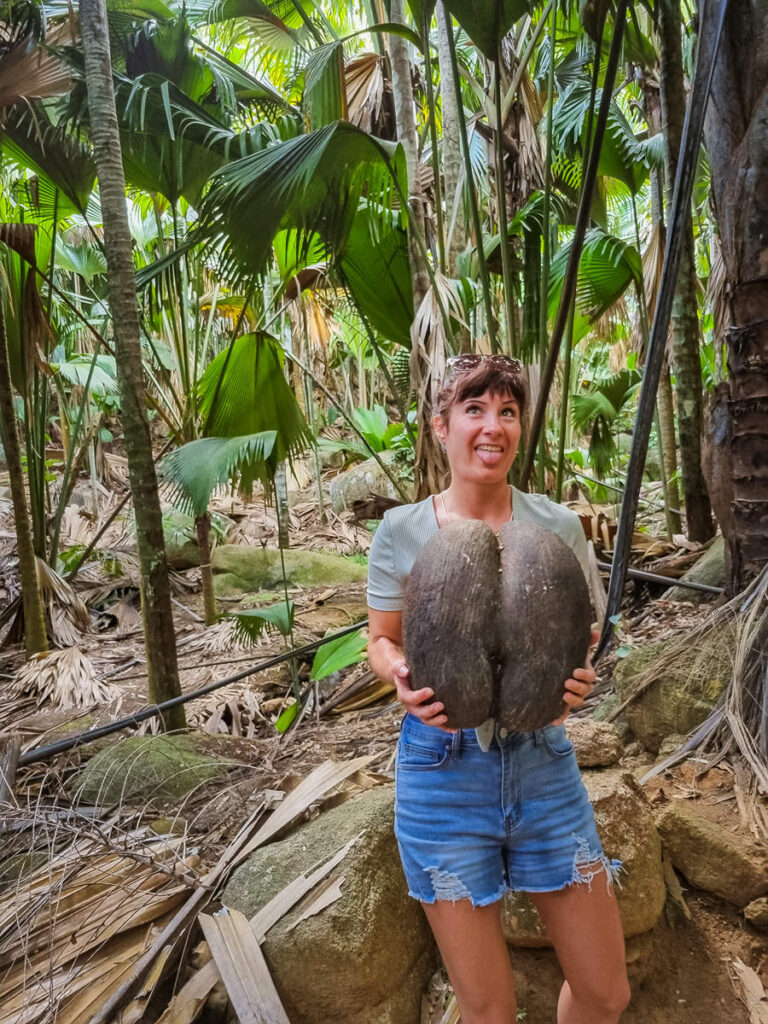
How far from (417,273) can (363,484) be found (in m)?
6.18

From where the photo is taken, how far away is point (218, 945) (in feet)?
4.94

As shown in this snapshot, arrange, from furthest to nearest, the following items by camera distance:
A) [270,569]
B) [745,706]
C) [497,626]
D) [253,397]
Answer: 1. [270,569]
2. [253,397]
3. [745,706]
4. [497,626]

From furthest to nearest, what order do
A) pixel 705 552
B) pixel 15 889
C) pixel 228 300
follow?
1. pixel 228 300
2. pixel 705 552
3. pixel 15 889

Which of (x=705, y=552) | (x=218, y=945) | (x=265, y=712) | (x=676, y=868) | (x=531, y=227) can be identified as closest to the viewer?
(x=218, y=945)

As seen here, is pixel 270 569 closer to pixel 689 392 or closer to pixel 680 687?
pixel 689 392

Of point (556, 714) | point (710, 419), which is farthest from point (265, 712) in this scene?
point (556, 714)

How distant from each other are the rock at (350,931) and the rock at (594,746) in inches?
21.4

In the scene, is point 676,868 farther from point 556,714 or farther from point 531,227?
point 531,227

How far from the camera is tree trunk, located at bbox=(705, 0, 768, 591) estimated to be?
6.34 feet

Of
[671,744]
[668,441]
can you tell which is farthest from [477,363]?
[668,441]

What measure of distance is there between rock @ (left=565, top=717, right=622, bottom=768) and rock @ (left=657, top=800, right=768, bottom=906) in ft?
0.62

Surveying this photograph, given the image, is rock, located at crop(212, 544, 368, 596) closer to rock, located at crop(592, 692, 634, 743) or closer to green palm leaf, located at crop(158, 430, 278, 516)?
green palm leaf, located at crop(158, 430, 278, 516)

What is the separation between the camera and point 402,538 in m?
1.29

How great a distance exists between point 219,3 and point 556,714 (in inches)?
212
